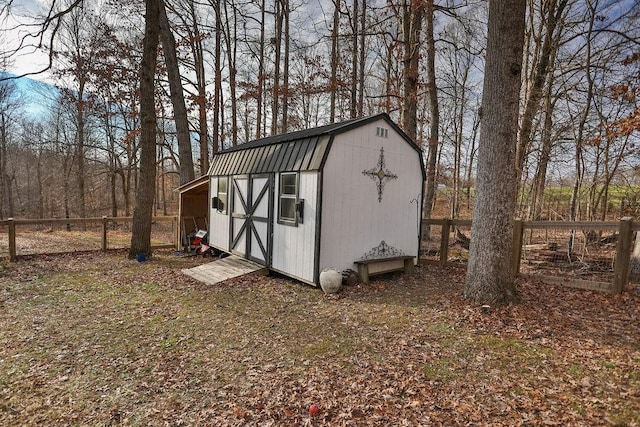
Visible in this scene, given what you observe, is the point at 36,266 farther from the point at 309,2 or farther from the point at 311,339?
the point at 309,2

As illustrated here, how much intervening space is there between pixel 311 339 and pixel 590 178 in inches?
538

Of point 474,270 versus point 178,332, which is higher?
point 474,270

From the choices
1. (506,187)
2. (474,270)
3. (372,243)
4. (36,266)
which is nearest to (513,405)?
(474,270)

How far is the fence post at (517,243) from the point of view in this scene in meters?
6.35

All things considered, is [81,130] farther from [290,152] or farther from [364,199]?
[364,199]

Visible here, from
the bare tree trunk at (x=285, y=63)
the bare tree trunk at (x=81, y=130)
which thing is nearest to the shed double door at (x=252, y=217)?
the bare tree trunk at (x=285, y=63)

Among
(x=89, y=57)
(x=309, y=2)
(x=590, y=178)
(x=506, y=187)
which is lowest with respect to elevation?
(x=506, y=187)

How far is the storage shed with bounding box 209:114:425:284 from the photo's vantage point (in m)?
5.95

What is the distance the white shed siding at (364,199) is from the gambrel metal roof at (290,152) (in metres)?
0.16

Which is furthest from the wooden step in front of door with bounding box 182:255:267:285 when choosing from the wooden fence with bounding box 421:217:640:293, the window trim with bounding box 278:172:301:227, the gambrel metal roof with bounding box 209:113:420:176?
the wooden fence with bounding box 421:217:640:293

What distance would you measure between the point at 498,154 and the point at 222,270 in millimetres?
5659

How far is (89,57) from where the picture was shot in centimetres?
1482

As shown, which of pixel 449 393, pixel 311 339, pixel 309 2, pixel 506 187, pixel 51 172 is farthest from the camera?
pixel 51 172

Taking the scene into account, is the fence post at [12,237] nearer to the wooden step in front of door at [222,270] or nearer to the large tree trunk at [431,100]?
the wooden step in front of door at [222,270]
